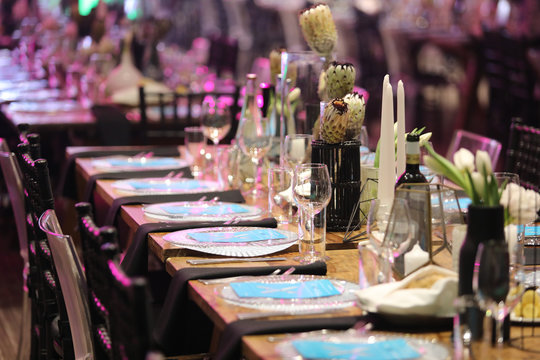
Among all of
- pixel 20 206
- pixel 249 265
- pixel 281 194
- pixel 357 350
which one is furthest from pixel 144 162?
pixel 357 350

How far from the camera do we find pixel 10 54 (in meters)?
10.6

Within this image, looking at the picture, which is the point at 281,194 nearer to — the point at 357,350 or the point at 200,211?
the point at 200,211

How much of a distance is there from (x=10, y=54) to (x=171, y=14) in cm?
442

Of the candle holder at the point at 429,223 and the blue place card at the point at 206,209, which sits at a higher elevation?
the candle holder at the point at 429,223

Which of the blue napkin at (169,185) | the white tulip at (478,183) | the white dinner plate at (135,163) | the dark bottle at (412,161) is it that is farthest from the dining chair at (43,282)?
the white tulip at (478,183)

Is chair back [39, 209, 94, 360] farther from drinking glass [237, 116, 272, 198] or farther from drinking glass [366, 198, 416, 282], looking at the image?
drinking glass [237, 116, 272, 198]

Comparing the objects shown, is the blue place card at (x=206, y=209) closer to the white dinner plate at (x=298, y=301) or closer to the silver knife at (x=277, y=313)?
the white dinner plate at (x=298, y=301)

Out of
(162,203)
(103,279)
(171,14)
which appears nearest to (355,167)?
(162,203)

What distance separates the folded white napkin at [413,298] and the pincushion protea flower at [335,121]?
0.72 meters

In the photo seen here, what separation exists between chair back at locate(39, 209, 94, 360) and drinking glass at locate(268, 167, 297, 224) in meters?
0.59

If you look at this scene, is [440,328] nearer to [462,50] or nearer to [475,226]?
[475,226]

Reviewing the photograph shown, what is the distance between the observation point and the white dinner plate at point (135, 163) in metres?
3.12

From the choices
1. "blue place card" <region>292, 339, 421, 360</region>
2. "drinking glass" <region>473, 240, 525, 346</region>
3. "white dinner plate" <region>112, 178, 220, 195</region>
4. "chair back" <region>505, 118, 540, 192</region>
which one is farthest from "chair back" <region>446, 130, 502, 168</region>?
"blue place card" <region>292, 339, 421, 360</region>

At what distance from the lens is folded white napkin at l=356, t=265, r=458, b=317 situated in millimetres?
1473
